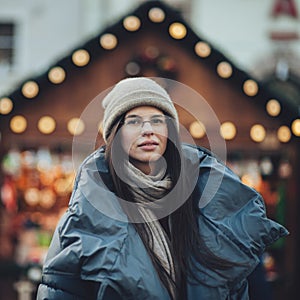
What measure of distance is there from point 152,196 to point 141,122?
20 centimetres

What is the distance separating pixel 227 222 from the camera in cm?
211

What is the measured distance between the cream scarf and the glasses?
0.34 feet

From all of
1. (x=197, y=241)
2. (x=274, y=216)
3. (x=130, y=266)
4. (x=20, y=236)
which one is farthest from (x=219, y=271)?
(x=20, y=236)

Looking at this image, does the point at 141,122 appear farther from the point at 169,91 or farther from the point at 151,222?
the point at 169,91

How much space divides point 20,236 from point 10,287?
2893 millimetres

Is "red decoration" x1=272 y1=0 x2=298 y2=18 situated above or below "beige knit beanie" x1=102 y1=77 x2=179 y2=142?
above

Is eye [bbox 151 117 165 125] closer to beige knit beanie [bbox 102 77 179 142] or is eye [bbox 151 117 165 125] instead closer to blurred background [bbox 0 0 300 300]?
beige knit beanie [bbox 102 77 179 142]

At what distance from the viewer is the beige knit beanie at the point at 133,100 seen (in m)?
2.21

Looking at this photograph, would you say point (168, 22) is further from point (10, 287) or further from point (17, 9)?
point (17, 9)

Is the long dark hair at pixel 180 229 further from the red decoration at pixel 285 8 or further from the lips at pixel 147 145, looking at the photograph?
the red decoration at pixel 285 8

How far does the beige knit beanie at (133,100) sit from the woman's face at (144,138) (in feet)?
0.10

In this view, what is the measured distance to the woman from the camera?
1.97m

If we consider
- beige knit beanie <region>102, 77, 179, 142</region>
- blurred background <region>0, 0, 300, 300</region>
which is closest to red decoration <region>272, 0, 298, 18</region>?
blurred background <region>0, 0, 300, 300</region>

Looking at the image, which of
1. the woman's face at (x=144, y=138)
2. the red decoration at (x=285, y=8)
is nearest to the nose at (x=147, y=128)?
the woman's face at (x=144, y=138)
